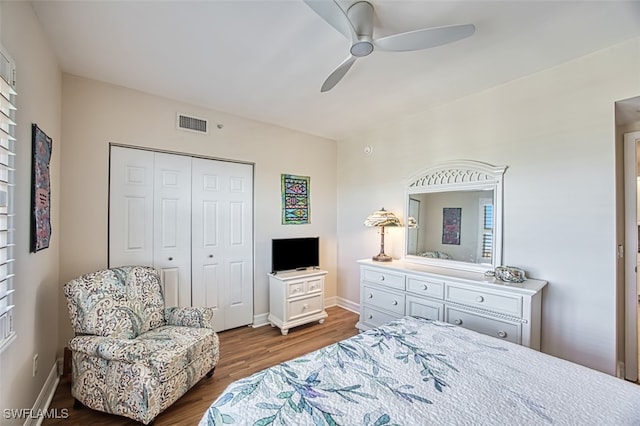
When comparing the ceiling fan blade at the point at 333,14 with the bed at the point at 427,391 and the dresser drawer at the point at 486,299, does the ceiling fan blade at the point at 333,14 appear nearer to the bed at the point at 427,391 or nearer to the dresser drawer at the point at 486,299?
the bed at the point at 427,391

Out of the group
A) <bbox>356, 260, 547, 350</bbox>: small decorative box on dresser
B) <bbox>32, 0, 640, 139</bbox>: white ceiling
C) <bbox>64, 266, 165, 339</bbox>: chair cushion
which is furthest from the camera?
<bbox>356, 260, 547, 350</bbox>: small decorative box on dresser

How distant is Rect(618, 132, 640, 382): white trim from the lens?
7.57ft

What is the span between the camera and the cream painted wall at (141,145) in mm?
2533

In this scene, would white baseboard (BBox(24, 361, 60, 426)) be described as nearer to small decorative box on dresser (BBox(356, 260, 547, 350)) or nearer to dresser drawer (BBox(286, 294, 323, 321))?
dresser drawer (BBox(286, 294, 323, 321))

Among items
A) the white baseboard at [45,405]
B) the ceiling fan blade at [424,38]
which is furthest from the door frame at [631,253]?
the white baseboard at [45,405]

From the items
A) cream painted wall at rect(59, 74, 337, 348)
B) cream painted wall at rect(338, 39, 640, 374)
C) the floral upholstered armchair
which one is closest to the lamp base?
cream painted wall at rect(59, 74, 337, 348)

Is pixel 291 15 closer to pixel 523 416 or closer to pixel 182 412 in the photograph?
pixel 523 416

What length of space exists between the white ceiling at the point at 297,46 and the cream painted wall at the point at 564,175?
19 cm

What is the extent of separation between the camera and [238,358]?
9.13ft

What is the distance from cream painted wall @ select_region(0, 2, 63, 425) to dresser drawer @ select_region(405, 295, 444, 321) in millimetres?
2993

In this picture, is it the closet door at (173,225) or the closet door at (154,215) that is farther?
the closet door at (173,225)

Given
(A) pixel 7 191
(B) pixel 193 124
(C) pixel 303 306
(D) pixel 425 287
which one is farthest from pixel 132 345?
(D) pixel 425 287

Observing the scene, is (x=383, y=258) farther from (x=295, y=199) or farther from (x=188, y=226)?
(x=188, y=226)

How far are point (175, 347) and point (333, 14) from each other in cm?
241
